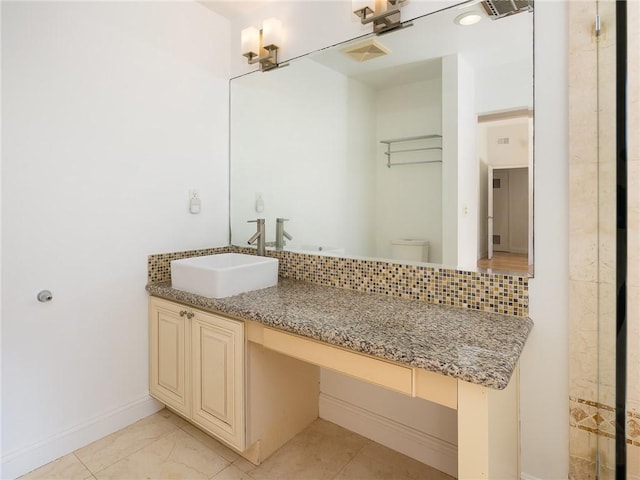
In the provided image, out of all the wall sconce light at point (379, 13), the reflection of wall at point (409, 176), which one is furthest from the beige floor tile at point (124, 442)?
the wall sconce light at point (379, 13)

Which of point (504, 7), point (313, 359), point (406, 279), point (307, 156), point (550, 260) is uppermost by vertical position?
point (504, 7)

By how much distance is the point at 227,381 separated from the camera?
1564 mm

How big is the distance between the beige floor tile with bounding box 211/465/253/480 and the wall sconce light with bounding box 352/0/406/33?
2119mm

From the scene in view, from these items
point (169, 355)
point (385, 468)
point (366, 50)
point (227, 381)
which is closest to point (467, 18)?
point (366, 50)

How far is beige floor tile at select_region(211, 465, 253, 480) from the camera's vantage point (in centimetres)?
153

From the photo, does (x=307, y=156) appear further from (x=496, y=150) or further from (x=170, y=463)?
(x=170, y=463)

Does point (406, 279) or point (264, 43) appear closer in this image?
point (406, 279)

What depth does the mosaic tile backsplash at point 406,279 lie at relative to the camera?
1.36 meters

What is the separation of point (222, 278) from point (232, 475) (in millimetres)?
864

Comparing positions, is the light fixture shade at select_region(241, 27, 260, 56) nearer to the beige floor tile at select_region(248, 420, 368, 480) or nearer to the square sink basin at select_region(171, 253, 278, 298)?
the square sink basin at select_region(171, 253, 278, 298)

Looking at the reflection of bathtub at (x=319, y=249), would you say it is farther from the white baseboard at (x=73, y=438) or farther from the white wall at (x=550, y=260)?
the white baseboard at (x=73, y=438)

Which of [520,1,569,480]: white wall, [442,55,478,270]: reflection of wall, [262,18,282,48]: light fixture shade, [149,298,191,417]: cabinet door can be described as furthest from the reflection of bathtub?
[262,18,282,48]: light fixture shade

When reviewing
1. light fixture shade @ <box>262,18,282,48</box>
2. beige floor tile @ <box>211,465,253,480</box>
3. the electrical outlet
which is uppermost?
light fixture shade @ <box>262,18,282,48</box>

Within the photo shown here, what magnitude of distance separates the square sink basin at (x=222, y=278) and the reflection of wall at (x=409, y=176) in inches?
23.1
